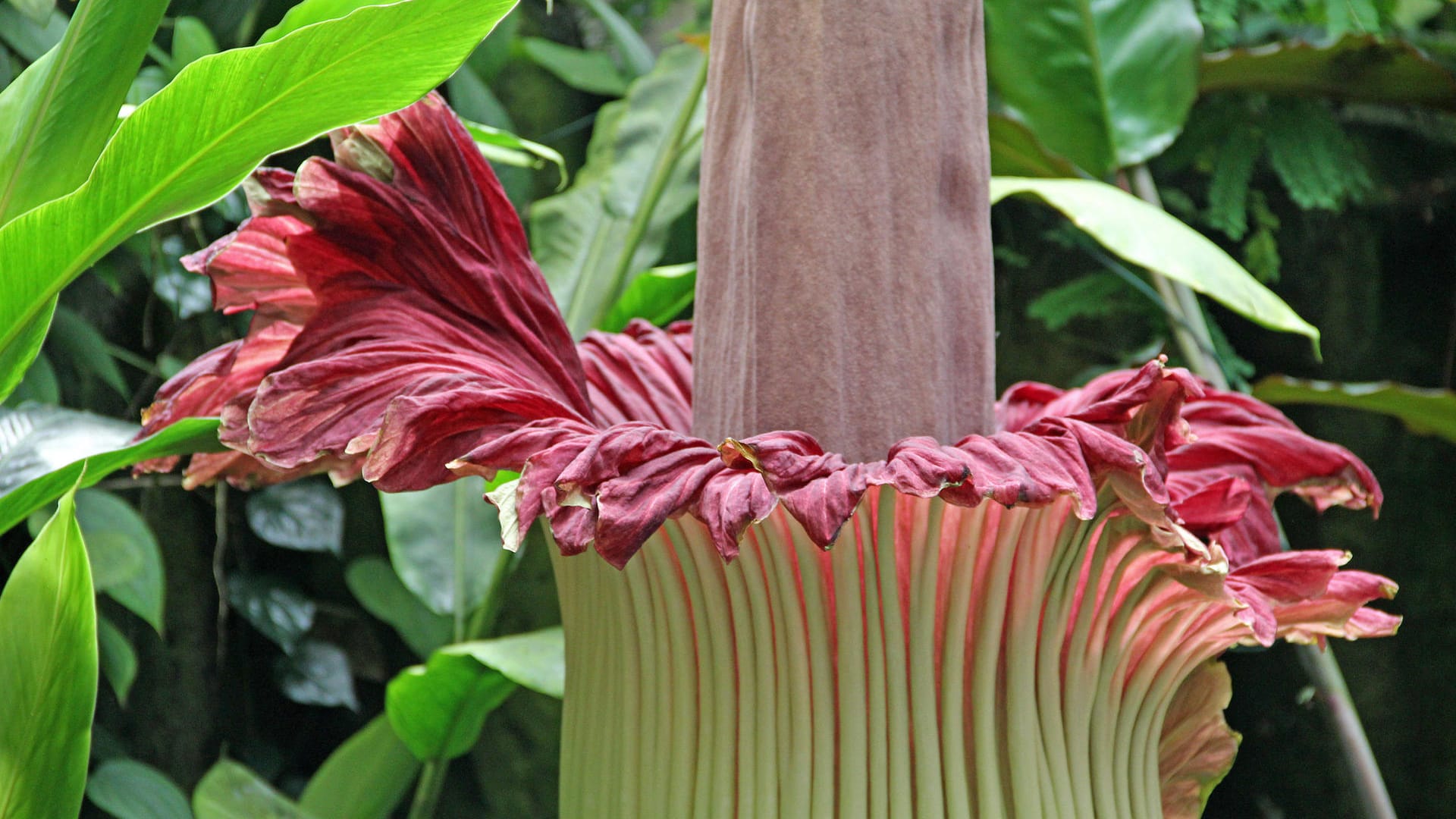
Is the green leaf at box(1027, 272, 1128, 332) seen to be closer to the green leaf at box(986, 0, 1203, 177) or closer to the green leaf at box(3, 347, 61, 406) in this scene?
the green leaf at box(986, 0, 1203, 177)

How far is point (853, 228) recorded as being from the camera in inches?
21.7

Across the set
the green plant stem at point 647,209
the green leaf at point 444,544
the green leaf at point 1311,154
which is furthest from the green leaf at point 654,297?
the green leaf at point 1311,154

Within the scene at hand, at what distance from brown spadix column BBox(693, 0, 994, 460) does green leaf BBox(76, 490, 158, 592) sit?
61cm

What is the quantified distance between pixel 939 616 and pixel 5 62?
107 cm

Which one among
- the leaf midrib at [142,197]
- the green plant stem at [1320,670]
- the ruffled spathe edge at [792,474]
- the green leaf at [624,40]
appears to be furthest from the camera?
the green leaf at [624,40]

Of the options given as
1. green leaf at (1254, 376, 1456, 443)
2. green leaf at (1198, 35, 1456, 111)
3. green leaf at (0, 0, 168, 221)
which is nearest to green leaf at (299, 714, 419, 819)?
green leaf at (0, 0, 168, 221)

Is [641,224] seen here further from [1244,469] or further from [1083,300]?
[1244,469]

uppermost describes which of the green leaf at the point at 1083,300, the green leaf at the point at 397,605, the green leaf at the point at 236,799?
the green leaf at the point at 1083,300

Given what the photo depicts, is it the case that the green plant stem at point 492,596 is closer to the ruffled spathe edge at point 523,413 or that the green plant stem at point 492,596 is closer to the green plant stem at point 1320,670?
the ruffled spathe edge at point 523,413

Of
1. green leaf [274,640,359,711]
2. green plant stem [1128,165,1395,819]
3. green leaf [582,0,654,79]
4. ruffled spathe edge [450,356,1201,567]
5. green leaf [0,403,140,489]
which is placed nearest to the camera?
ruffled spathe edge [450,356,1201,567]

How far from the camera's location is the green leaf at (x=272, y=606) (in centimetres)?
139

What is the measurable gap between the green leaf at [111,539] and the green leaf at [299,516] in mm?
348

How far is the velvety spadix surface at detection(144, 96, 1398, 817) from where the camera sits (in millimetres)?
437

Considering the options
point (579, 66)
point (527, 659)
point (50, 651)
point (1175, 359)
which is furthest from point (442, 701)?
point (579, 66)
